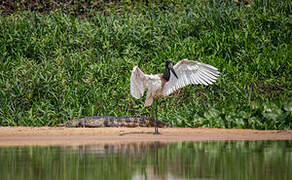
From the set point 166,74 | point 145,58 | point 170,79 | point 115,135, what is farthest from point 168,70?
point 145,58

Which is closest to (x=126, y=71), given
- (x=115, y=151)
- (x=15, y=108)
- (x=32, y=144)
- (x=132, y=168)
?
(x=15, y=108)

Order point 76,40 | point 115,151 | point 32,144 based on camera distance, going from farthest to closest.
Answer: point 76,40 → point 32,144 → point 115,151

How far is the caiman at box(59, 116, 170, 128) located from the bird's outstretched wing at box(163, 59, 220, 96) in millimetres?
989

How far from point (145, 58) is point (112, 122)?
3.58 m

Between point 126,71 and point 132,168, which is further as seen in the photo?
point 126,71

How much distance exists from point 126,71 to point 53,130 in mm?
3314

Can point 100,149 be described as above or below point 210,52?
below

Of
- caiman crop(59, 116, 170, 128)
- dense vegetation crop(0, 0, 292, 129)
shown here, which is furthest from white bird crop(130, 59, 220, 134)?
dense vegetation crop(0, 0, 292, 129)

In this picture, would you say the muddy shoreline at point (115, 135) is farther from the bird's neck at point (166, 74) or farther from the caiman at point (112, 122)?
the bird's neck at point (166, 74)

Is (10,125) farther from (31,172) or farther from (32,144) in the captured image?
(31,172)

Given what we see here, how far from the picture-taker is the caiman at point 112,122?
10344 mm

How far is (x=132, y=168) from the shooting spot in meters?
6.13

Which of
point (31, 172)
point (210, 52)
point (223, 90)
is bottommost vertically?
point (31, 172)

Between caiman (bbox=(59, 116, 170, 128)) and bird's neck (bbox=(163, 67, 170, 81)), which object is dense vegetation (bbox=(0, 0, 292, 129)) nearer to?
caiman (bbox=(59, 116, 170, 128))
